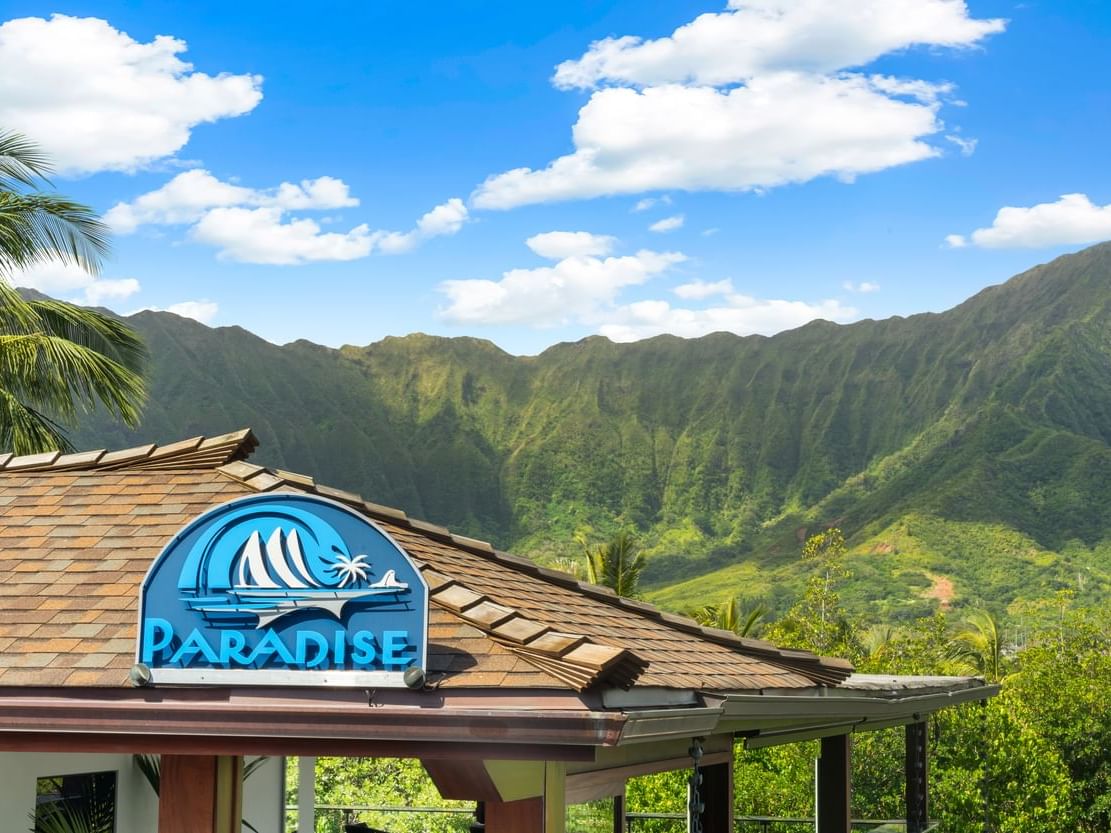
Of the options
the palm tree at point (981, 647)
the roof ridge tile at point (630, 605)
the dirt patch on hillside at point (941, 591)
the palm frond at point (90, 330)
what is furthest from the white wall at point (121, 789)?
the dirt patch on hillside at point (941, 591)

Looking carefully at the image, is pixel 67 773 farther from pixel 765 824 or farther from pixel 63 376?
pixel 63 376

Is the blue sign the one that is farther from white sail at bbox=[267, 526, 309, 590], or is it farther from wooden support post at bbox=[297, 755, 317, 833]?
wooden support post at bbox=[297, 755, 317, 833]

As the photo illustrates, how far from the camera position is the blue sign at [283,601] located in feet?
17.0

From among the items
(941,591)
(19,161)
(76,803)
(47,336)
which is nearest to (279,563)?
(76,803)

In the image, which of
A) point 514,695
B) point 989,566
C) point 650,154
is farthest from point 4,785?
point 650,154

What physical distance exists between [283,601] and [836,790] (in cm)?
739

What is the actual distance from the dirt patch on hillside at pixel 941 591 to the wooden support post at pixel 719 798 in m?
77.8

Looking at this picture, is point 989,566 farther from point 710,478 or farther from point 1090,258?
point 1090,258

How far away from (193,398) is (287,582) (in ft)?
469

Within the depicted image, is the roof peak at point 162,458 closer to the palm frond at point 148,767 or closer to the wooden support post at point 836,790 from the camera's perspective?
the palm frond at point 148,767

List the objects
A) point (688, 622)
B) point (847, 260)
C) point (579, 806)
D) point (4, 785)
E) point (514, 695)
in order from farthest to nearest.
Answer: point (847, 260)
point (688, 622)
point (4, 785)
point (579, 806)
point (514, 695)

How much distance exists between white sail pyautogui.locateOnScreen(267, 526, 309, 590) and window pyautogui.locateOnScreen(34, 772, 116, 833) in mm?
4716

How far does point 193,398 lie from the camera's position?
469ft

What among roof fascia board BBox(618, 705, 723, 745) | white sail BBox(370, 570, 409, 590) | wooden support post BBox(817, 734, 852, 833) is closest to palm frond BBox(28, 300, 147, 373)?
wooden support post BBox(817, 734, 852, 833)
